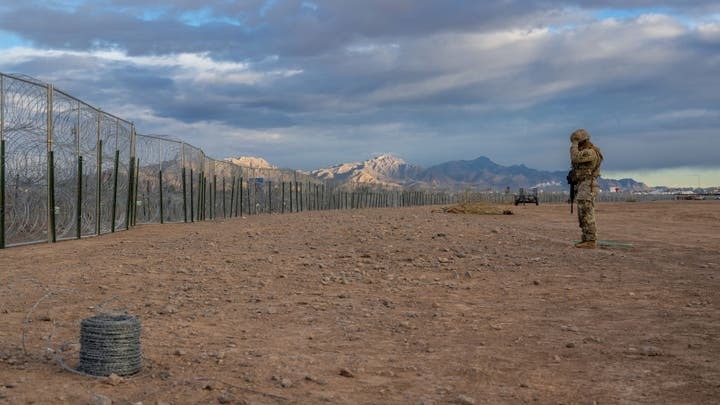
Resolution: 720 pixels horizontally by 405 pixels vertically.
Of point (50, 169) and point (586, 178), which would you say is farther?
point (50, 169)

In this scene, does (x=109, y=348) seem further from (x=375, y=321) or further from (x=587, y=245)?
(x=587, y=245)

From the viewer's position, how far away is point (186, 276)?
8.38 meters

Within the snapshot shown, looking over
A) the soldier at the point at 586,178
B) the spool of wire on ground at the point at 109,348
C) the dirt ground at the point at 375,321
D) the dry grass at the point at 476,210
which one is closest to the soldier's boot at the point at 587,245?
the soldier at the point at 586,178

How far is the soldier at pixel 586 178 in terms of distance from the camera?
462 inches

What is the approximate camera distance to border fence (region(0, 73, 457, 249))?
12.0 meters

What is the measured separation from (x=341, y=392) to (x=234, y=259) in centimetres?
599

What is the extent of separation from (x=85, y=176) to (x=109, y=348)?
11233mm

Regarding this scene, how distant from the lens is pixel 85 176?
14.5 m

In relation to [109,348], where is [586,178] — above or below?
above

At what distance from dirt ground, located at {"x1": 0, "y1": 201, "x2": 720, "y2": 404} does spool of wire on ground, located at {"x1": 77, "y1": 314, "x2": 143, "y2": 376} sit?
125 mm

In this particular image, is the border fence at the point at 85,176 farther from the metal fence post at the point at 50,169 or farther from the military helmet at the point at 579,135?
the military helmet at the point at 579,135

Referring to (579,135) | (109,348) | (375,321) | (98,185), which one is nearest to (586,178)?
(579,135)

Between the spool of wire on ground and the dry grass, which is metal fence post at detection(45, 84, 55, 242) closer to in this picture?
the spool of wire on ground

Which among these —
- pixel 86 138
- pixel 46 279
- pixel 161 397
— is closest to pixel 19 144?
pixel 86 138
